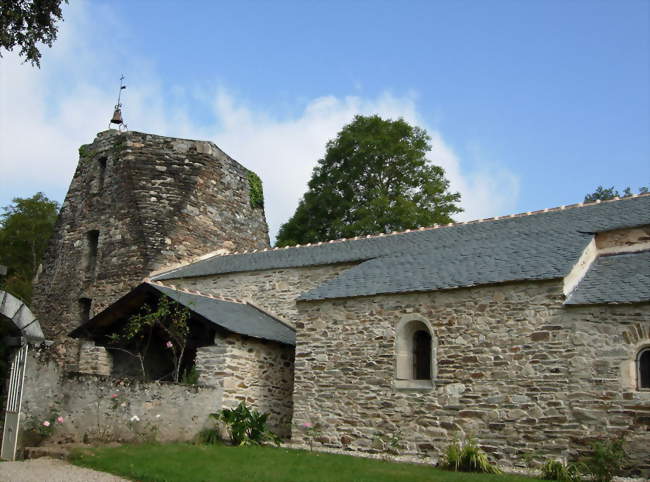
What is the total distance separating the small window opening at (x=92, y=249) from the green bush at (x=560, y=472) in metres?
15.8

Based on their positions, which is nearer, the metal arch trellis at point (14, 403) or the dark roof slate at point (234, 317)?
the metal arch trellis at point (14, 403)

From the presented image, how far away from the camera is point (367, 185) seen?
28.3 m

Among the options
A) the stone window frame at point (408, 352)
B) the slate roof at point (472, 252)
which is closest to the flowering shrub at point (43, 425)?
the slate roof at point (472, 252)

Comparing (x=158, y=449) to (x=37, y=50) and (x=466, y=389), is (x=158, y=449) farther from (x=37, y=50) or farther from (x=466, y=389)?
(x=37, y=50)

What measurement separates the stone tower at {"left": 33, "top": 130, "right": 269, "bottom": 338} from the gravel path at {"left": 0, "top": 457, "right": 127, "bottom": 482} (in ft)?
32.4

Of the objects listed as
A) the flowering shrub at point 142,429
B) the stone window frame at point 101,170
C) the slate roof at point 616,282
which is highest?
the stone window frame at point 101,170

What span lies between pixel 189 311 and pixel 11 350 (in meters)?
3.47

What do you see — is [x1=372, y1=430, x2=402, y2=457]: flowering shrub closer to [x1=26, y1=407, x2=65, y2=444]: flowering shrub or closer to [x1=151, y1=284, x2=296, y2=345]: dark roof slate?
[x1=151, y1=284, x2=296, y2=345]: dark roof slate

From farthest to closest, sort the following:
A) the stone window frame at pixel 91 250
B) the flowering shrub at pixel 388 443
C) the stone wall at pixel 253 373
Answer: the stone window frame at pixel 91 250 < the stone wall at pixel 253 373 < the flowering shrub at pixel 388 443

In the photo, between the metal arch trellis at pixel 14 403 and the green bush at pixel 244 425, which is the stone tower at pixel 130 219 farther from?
the metal arch trellis at pixel 14 403

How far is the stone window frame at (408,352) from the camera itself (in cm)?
1162

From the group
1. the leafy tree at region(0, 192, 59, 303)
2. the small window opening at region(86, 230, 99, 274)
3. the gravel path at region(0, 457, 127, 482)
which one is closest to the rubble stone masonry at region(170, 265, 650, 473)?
the gravel path at region(0, 457, 127, 482)

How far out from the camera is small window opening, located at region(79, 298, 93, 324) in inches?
811

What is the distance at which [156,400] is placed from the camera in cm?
1177
